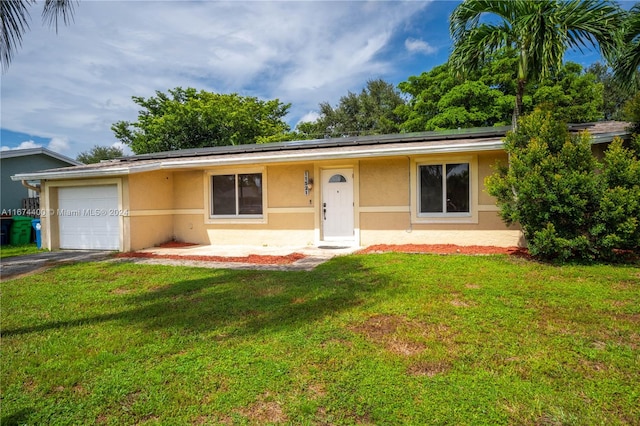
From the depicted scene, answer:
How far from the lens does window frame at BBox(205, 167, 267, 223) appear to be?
37.1 ft

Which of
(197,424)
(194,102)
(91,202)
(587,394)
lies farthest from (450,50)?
(194,102)

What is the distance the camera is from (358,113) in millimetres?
34125

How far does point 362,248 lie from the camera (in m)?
9.84

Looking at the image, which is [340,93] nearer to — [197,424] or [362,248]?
[362,248]

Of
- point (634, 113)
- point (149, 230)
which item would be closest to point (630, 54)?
point (634, 113)

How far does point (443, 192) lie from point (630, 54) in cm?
508

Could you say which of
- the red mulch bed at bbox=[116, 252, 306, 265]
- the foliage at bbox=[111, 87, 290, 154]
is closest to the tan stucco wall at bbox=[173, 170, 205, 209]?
the red mulch bed at bbox=[116, 252, 306, 265]

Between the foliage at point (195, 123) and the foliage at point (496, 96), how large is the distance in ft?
40.4

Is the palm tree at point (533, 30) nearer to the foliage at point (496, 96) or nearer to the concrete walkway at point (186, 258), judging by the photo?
the concrete walkway at point (186, 258)

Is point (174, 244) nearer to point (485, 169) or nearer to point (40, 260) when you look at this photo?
point (40, 260)

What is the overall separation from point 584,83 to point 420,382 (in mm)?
24928

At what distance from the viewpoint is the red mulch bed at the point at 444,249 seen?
8.58 metres

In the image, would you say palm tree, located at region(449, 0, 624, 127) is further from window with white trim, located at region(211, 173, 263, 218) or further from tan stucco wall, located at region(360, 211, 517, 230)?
window with white trim, located at region(211, 173, 263, 218)

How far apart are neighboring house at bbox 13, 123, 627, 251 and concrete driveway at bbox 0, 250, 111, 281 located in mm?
674
